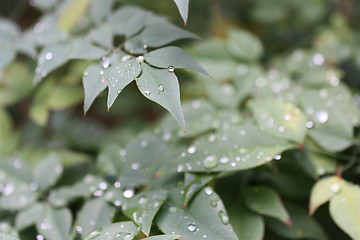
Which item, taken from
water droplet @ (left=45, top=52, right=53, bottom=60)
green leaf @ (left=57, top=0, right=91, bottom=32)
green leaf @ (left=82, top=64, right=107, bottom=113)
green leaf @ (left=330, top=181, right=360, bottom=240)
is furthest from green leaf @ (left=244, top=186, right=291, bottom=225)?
green leaf @ (left=57, top=0, right=91, bottom=32)

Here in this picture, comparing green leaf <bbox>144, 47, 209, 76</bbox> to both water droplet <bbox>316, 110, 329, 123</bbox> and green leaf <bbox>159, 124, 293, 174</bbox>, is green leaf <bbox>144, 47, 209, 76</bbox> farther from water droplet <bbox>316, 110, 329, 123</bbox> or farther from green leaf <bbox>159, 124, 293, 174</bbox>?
water droplet <bbox>316, 110, 329, 123</bbox>

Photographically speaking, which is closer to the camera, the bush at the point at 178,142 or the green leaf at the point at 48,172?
the bush at the point at 178,142

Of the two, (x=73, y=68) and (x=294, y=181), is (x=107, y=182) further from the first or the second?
(x=73, y=68)

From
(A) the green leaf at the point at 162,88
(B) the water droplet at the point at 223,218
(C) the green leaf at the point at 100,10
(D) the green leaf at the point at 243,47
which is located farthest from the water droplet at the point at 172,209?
(D) the green leaf at the point at 243,47

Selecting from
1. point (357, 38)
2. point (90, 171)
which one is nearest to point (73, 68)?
point (90, 171)

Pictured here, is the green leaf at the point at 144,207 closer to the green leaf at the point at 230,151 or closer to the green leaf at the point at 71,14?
the green leaf at the point at 230,151
